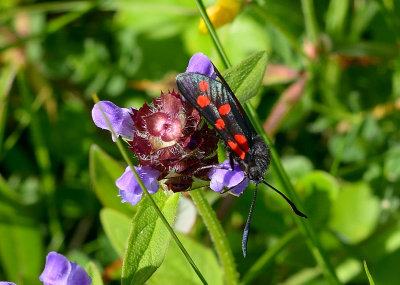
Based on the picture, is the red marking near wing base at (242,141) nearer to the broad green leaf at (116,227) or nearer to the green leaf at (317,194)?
the broad green leaf at (116,227)

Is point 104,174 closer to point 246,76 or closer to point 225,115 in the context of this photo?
point 246,76

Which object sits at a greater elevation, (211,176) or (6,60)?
(6,60)

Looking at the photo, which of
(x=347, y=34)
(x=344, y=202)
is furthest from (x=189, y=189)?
(x=347, y=34)

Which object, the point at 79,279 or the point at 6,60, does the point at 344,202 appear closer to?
the point at 79,279

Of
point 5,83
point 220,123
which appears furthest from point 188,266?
point 5,83

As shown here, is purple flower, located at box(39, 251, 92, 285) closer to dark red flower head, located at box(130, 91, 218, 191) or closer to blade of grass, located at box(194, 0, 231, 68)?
dark red flower head, located at box(130, 91, 218, 191)

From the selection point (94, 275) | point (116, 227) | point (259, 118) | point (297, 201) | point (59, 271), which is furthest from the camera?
point (259, 118)
